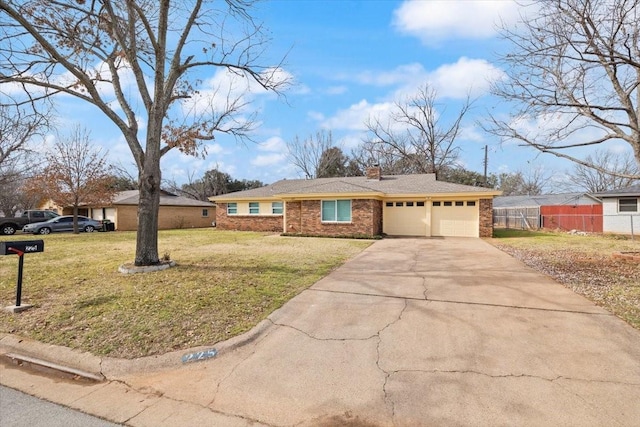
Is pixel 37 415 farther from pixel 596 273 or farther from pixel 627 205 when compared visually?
pixel 627 205

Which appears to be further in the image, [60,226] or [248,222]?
[248,222]

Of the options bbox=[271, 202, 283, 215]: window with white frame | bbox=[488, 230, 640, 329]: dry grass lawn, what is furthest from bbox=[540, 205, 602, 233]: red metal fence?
bbox=[271, 202, 283, 215]: window with white frame

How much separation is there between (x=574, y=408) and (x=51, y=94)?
11734 millimetres

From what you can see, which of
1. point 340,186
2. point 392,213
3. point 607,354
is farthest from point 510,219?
point 607,354

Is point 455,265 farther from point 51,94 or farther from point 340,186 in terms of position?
point 51,94

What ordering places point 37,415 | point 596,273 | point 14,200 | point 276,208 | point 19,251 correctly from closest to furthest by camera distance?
point 37,415 < point 19,251 < point 596,273 < point 276,208 < point 14,200

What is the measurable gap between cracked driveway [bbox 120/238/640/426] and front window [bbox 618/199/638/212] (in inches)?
782

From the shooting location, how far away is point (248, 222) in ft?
72.3

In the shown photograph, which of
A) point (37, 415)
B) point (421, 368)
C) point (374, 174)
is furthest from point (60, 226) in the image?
point (421, 368)

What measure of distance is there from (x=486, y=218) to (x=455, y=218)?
1465mm

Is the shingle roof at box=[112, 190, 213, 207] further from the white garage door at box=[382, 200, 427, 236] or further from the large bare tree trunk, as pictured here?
the large bare tree trunk

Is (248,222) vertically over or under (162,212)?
under

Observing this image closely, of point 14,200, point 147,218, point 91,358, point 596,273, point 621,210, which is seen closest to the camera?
point 91,358

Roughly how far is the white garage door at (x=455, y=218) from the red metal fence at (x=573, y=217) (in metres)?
10.6
